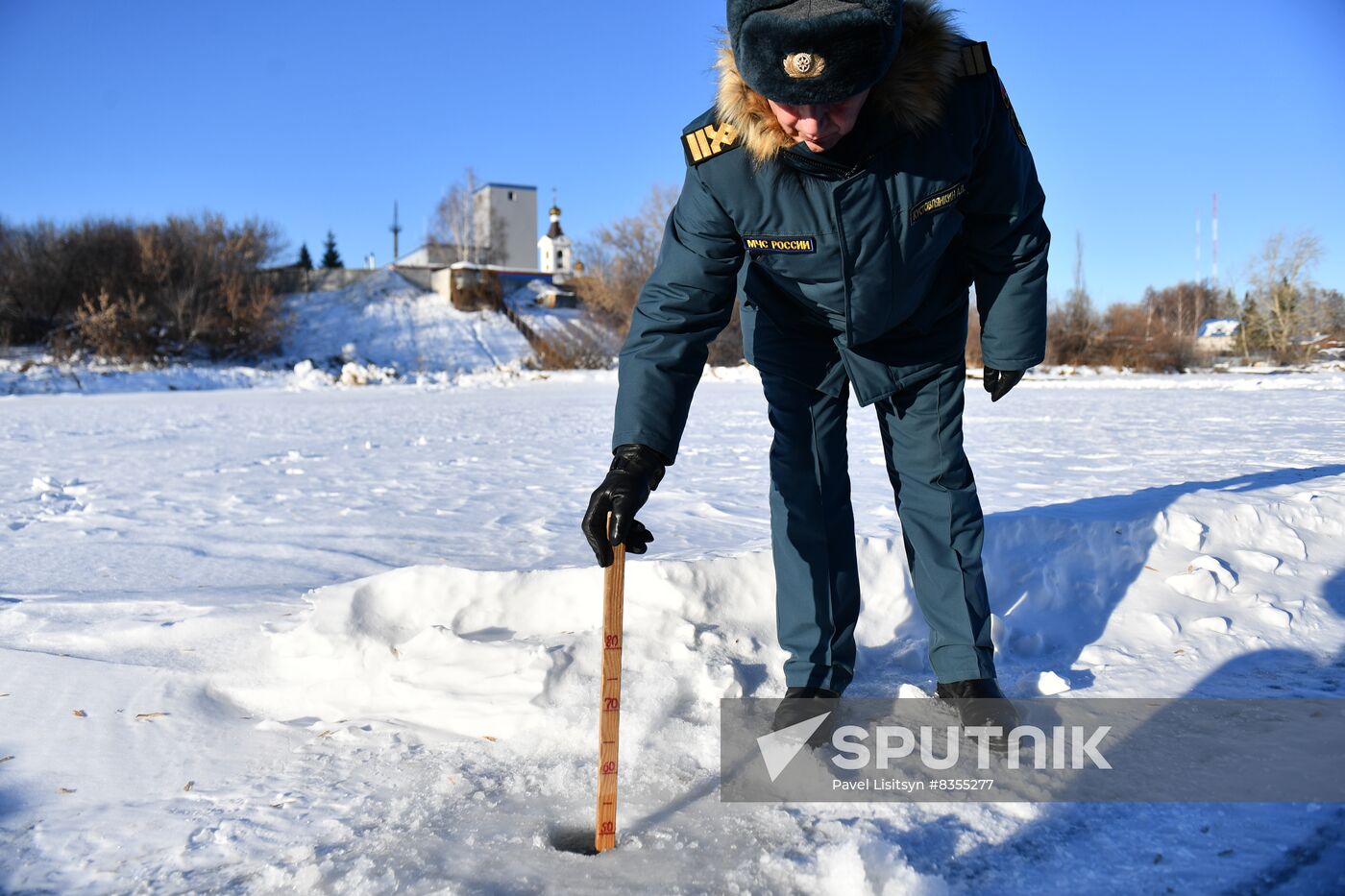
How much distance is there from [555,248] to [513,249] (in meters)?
4.85

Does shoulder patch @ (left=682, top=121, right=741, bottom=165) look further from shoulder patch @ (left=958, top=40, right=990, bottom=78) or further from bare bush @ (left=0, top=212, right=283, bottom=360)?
bare bush @ (left=0, top=212, right=283, bottom=360)

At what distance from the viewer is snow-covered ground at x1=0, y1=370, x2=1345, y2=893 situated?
4.51 ft

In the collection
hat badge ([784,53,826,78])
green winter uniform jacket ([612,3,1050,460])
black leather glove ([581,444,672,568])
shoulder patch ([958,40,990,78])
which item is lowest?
black leather glove ([581,444,672,568])

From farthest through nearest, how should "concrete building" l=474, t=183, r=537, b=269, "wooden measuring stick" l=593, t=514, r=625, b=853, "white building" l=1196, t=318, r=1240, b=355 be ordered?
"concrete building" l=474, t=183, r=537, b=269 < "white building" l=1196, t=318, r=1240, b=355 < "wooden measuring stick" l=593, t=514, r=625, b=853

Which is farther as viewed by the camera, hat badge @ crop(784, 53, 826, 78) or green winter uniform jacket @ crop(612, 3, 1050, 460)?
green winter uniform jacket @ crop(612, 3, 1050, 460)

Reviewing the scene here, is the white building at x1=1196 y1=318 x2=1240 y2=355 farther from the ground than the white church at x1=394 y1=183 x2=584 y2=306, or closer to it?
closer to it

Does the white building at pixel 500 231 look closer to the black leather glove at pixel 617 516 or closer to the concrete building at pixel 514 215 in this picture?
the concrete building at pixel 514 215

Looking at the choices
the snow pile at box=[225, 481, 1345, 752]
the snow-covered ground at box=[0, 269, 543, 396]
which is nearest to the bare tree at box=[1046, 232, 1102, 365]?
the snow-covered ground at box=[0, 269, 543, 396]

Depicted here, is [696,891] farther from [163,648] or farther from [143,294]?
[143,294]

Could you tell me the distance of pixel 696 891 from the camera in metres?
1.30

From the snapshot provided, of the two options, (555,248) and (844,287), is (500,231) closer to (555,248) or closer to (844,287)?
(555,248)

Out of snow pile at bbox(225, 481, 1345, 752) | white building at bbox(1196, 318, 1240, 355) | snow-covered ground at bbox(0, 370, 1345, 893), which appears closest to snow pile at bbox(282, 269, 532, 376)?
white building at bbox(1196, 318, 1240, 355)

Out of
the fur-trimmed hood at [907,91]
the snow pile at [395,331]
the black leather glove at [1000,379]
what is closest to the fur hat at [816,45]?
the fur-trimmed hood at [907,91]

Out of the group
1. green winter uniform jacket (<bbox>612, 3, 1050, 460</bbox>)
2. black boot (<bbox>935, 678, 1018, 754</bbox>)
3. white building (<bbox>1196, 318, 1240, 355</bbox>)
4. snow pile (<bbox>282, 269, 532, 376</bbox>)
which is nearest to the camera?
green winter uniform jacket (<bbox>612, 3, 1050, 460</bbox>)
